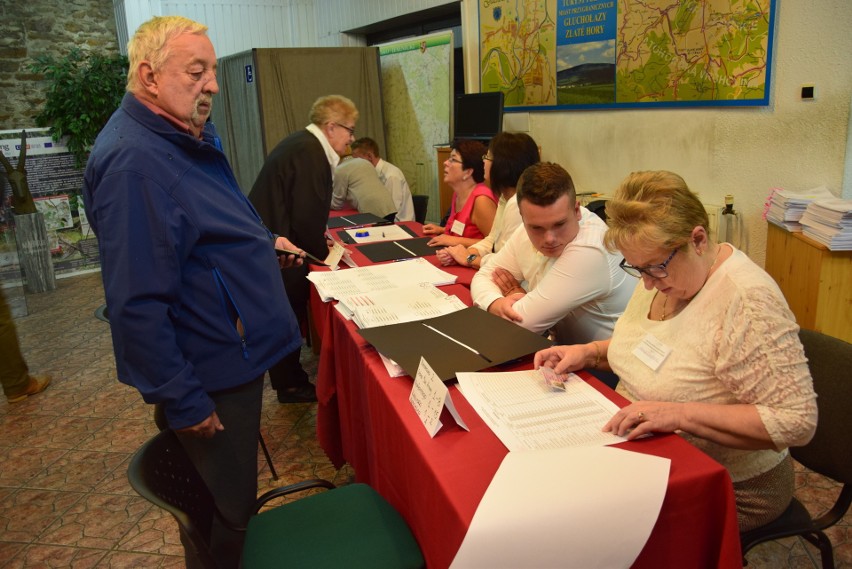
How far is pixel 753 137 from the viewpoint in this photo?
323cm

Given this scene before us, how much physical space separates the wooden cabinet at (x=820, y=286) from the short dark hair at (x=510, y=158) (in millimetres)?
1238

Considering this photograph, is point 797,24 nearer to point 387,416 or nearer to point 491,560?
point 387,416

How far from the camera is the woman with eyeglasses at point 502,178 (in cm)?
263

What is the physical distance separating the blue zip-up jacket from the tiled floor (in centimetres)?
104

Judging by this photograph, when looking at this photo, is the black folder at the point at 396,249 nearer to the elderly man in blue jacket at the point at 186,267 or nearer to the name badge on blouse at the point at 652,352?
the elderly man in blue jacket at the point at 186,267

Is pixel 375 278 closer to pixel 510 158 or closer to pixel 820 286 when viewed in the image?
pixel 510 158

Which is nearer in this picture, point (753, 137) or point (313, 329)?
point (753, 137)

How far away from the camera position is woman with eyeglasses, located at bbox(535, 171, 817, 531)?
1.18m

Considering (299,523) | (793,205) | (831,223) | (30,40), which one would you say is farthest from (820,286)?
(30,40)

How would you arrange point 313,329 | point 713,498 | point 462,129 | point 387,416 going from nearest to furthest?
point 713,498
point 387,416
point 313,329
point 462,129

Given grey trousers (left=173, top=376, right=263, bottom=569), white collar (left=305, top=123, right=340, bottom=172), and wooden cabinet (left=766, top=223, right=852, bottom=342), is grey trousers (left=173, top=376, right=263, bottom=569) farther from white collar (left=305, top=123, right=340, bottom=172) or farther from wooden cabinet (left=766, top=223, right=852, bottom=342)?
wooden cabinet (left=766, top=223, right=852, bottom=342)

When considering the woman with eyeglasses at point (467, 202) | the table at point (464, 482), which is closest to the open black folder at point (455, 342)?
the table at point (464, 482)

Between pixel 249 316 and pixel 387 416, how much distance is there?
424mm

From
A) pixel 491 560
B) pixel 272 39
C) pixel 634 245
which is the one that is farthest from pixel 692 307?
pixel 272 39
